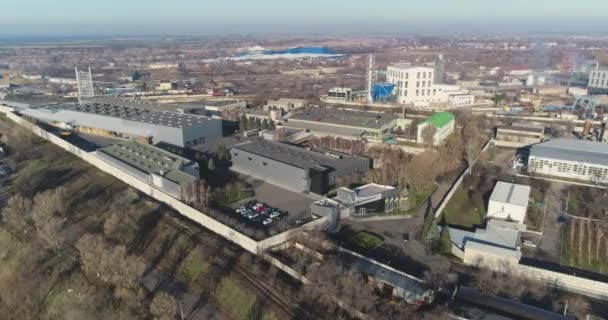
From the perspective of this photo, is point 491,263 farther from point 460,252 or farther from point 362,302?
point 362,302

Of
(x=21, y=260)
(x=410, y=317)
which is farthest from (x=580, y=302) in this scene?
(x=21, y=260)

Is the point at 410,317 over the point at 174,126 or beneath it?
beneath

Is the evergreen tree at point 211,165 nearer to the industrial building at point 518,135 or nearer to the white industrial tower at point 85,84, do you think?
the industrial building at point 518,135

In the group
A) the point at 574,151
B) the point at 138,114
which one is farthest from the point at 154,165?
the point at 574,151

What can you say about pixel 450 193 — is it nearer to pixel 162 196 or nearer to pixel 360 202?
pixel 360 202

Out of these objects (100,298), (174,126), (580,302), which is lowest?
(100,298)

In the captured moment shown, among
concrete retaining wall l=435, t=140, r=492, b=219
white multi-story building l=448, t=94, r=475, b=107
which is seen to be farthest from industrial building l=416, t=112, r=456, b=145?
white multi-story building l=448, t=94, r=475, b=107

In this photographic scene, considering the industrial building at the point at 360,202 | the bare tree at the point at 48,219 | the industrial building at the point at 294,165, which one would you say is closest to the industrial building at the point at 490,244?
the industrial building at the point at 360,202
